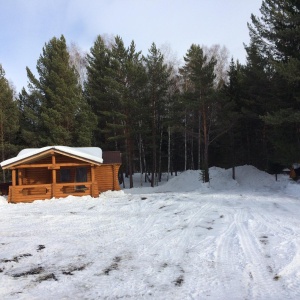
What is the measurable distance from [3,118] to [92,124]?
24.0 feet

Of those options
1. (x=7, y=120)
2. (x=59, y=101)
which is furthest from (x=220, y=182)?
(x=7, y=120)

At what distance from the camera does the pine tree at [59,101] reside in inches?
965

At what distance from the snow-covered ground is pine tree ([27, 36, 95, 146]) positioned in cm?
1344

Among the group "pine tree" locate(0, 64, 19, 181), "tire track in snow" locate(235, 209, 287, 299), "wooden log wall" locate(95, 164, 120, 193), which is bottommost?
"tire track in snow" locate(235, 209, 287, 299)

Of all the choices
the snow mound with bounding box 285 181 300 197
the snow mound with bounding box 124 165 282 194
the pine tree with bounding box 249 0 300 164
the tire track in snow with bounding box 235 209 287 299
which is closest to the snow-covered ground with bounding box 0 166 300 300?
the tire track in snow with bounding box 235 209 287 299

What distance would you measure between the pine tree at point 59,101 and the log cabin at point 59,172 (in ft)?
15.8

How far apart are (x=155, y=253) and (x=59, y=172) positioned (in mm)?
14967

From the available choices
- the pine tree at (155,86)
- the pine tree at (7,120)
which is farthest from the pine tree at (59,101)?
the pine tree at (155,86)

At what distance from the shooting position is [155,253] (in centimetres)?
634

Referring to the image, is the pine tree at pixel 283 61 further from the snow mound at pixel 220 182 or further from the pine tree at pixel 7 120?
the pine tree at pixel 7 120

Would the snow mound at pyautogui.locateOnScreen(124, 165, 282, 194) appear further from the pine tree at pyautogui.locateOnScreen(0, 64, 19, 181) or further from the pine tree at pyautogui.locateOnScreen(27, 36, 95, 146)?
the pine tree at pyautogui.locateOnScreen(0, 64, 19, 181)

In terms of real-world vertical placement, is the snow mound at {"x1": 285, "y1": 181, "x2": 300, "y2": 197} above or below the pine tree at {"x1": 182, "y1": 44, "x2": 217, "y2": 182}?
below

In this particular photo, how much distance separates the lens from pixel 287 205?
12.0m

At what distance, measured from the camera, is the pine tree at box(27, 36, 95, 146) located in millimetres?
24516
